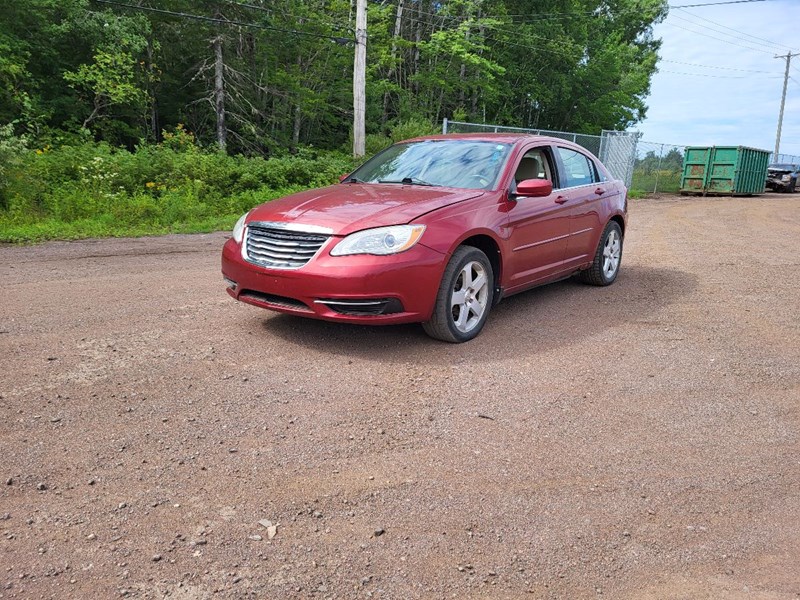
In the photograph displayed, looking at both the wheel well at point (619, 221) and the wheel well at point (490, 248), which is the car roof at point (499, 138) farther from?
the wheel well at point (619, 221)

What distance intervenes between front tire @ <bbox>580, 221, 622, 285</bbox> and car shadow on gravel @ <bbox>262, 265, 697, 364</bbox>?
122 millimetres

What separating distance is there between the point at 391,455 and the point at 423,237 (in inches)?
75.8

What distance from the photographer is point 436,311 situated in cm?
501

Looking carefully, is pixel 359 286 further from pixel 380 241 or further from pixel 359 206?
pixel 359 206

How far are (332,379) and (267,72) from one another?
23.3 metres

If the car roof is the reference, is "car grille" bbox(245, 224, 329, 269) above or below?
below

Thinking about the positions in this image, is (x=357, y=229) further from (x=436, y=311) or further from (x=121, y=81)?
(x=121, y=81)

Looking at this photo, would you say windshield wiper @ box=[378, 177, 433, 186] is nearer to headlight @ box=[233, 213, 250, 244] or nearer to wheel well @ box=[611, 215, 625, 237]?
headlight @ box=[233, 213, 250, 244]

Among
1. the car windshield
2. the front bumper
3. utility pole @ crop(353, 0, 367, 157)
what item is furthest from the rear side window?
utility pole @ crop(353, 0, 367, 157)

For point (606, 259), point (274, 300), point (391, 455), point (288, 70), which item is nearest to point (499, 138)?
point (606, 259)

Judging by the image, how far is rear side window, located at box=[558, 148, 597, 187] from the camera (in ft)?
22.2

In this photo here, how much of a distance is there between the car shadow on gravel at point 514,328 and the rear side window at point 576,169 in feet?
4.02

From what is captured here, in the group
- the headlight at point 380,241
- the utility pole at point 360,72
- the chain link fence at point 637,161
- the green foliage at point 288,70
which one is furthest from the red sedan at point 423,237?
the chain link fence at point 637,161

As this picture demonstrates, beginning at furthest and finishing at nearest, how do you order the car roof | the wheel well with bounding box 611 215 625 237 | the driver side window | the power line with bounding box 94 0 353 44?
the power line with bounding box 94 0 353 44, the wheel well with bounding box 611 215 625 237, the car roof, the driver side window
